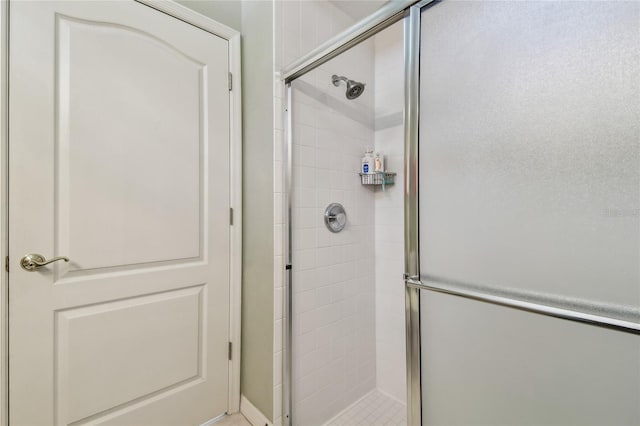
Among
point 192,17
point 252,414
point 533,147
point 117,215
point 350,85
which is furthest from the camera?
point 350,85

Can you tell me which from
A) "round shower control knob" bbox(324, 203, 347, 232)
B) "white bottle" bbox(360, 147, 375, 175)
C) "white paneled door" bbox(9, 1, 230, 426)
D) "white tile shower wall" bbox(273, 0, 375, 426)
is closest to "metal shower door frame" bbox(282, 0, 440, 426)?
"white tile shower wall" bbox(273, 0, 375, 426)

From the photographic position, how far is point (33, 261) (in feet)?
3.52

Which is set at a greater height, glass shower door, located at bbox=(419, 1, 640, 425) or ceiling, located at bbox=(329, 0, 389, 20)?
ceiling, located at bbox=(329, 0, 389, 20)

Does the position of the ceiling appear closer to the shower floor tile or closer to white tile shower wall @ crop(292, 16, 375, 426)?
white tile shower wall @ crop(292, 16, 375, 426)

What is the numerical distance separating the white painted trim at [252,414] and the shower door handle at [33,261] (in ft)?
3.86

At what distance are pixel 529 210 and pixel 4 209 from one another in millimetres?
1693

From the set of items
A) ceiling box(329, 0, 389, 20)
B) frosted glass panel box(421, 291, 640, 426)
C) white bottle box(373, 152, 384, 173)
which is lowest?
frosted glass panel box(421, 291, 640, 426)

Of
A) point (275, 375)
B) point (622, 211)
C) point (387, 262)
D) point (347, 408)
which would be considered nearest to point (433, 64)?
point (622, 211)

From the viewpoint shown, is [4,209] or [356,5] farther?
[356,5]

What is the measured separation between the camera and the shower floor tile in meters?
1.64

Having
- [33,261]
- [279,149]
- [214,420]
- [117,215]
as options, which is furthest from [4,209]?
[214,420]

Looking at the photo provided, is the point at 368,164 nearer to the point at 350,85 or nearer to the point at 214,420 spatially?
the point at 350,85

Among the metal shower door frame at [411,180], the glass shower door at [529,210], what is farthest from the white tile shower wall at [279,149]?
the glass shower door at [529,210]

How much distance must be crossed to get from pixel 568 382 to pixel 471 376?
0.74 ft
